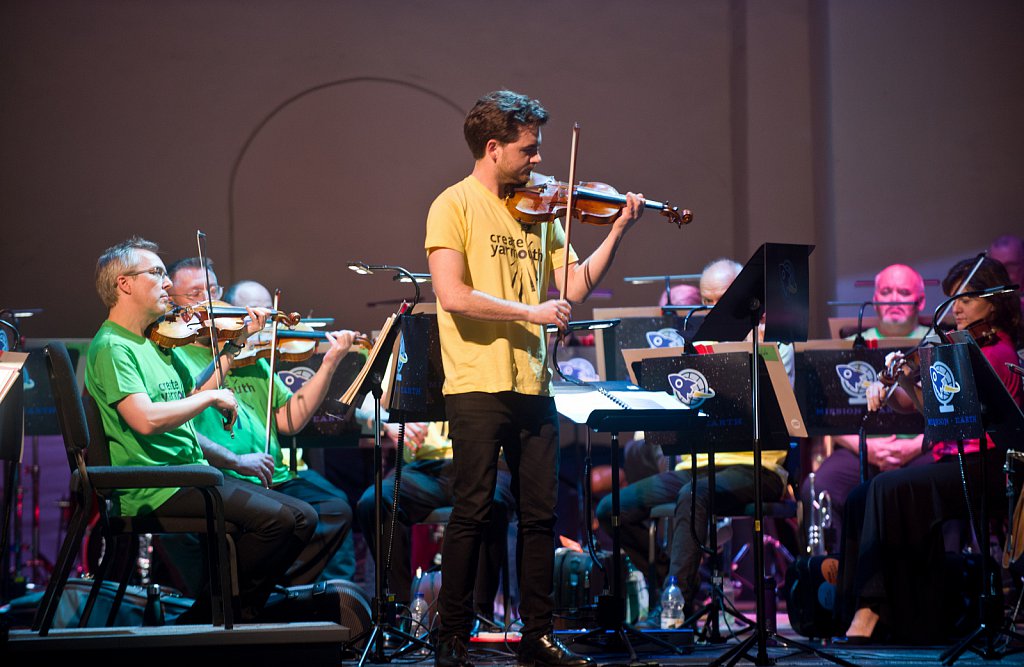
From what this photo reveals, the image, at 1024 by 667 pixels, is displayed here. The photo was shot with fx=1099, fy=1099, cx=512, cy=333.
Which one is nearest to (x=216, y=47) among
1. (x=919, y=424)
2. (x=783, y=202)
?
(x=783, y=202)

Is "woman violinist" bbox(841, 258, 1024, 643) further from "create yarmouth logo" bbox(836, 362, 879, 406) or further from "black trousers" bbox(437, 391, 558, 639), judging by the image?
"black trousers" bbox(437, 391, 558, 639)

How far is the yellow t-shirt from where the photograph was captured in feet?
10.1

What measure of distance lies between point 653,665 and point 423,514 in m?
1.49

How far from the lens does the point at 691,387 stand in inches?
153

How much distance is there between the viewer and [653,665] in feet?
10.3

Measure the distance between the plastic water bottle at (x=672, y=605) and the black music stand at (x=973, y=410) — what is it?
1.10 metres

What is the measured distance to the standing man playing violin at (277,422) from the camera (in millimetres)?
4133

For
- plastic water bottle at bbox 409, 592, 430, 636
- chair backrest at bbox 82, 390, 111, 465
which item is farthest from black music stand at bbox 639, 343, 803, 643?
chair backrest at bbox 82, 390, 111, 465

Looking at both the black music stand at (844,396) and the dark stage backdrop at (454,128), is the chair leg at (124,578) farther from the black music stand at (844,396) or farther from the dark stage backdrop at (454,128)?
the dark stage backdrop at (454,128)

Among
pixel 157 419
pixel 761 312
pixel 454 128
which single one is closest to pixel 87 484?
pixel 157 419

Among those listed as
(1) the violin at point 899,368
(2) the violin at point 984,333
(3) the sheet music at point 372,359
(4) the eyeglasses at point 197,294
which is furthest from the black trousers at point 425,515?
(2) the violin at point 984,333

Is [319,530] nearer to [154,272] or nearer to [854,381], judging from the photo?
[154,272]

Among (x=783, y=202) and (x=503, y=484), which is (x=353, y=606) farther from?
(x=783, y=202)

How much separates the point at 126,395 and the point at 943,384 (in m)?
2.58
